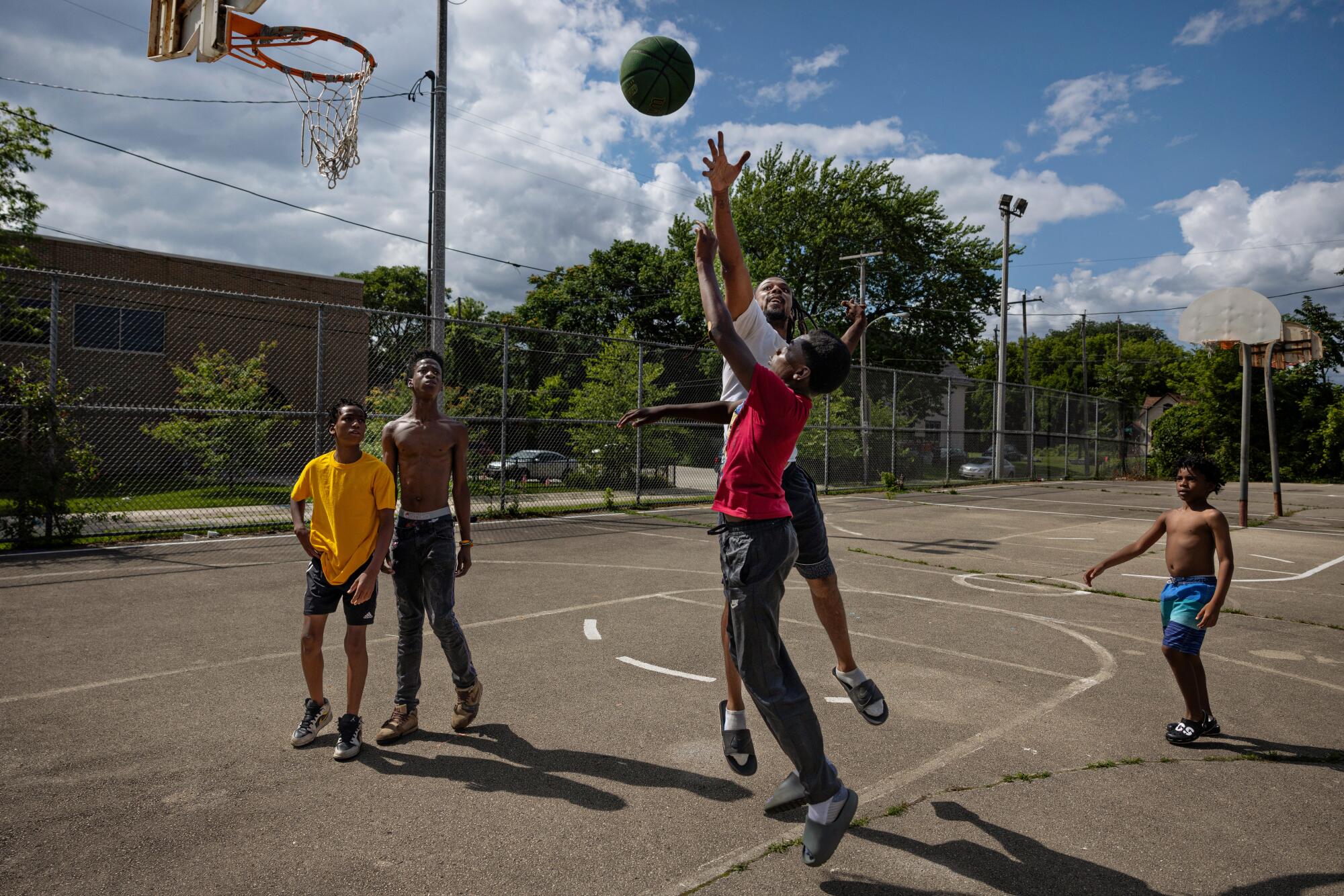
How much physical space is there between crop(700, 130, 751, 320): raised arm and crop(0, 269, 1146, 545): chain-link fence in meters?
7.56

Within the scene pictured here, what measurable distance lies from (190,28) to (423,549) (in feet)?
21.3

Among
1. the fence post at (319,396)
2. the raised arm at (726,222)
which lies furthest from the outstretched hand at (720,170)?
the fence post at (319,396)

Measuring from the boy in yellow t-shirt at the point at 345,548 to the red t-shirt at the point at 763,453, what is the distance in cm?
200

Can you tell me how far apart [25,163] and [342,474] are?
880 inches

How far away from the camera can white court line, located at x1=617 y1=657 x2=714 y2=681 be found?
18.0 feet

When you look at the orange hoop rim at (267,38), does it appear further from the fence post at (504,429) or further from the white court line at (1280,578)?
the white court line at (1280,578)

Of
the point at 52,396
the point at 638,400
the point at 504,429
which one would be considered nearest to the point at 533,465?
the point at 638,400

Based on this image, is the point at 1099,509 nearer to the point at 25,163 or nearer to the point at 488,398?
the point at 488,398

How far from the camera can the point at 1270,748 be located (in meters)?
4.40

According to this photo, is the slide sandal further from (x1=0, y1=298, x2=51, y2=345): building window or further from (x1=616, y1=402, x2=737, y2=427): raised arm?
(x1=0, y1=298, x2=51, y2=345): building window

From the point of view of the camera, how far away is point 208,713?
4.64 meters

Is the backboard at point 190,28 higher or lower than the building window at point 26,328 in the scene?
higher

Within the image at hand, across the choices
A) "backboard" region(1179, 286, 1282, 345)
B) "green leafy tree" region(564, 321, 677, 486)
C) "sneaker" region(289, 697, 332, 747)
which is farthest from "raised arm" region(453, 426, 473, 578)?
"backboard" region(1179, 286, 1282, 345)

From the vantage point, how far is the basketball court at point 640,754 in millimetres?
3107
